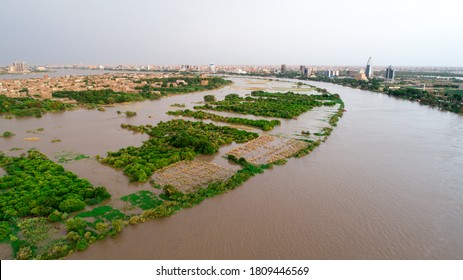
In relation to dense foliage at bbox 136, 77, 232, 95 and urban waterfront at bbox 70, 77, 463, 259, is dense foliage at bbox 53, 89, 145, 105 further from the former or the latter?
urban waterfront at bbox 70, 77, 463, 259

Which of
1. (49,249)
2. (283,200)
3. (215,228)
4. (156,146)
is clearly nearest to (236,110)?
(156,146)

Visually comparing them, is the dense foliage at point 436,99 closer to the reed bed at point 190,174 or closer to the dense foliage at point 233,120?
the dense foliage at point 233,120

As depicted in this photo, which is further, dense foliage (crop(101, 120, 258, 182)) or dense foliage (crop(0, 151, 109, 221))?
dense foliage (crop(101, 120, 258, 182))

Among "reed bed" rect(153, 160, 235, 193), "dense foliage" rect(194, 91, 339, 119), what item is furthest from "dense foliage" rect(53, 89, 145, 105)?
"reed bed" rect(153, 160, 235, 193)

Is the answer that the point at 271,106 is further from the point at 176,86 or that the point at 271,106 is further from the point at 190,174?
the point at 176,86

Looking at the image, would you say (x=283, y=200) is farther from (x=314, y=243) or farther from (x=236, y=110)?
(x=236, y=110)

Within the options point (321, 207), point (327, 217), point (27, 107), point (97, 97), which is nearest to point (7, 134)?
point (27, 107)
